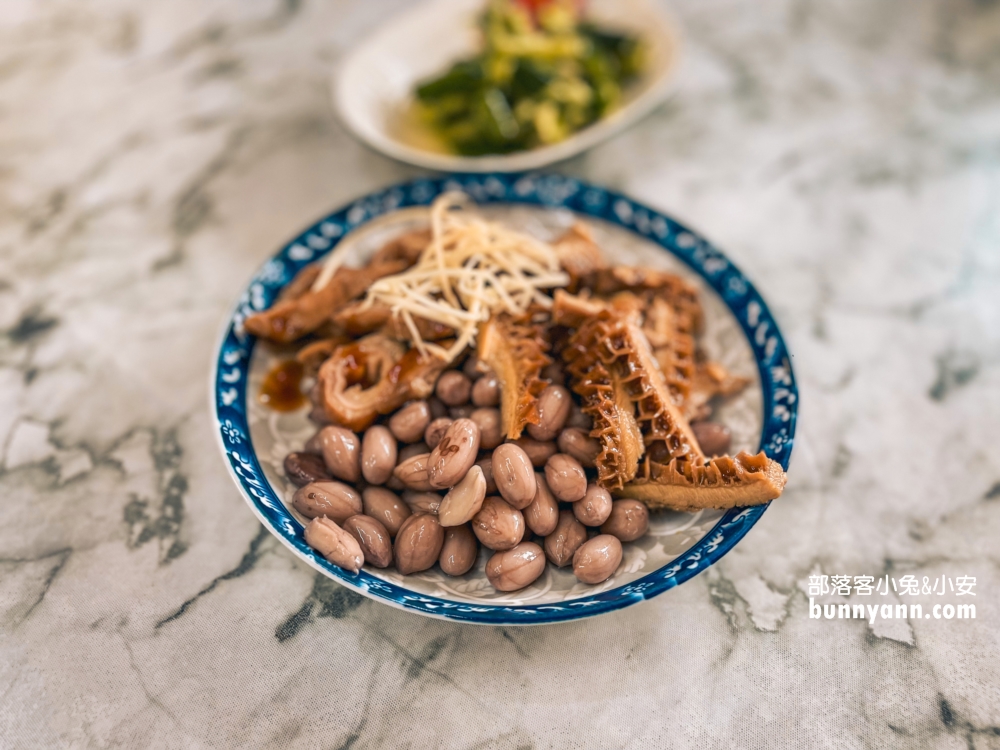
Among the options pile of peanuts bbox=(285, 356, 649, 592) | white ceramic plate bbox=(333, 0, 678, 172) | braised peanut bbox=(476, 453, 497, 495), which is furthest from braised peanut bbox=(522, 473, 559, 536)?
white ceramic plate bbox=(333, 0, 678, 172)

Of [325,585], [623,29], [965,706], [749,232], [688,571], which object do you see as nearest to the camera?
[688,571]

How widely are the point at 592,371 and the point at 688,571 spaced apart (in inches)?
24.8

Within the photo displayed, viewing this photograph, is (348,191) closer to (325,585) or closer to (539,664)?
(325,585)

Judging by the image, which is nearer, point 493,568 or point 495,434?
point 493,568

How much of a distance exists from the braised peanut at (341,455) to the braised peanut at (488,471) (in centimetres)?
35

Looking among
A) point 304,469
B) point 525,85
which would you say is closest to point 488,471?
point 304,469

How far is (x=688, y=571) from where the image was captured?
5.76ft

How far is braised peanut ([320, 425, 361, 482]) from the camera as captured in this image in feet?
6.61

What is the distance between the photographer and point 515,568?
5.99 ft

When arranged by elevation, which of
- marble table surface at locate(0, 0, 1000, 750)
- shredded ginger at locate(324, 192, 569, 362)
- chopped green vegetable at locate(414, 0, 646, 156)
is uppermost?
chopped green vegetable at locate(414, 0, 646, 156)

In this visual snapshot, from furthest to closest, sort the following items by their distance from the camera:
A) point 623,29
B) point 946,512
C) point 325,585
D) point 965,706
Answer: point 623,29
point 946,512
point 325,585
point 965,706

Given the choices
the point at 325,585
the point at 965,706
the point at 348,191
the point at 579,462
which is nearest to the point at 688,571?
the point at 579,462

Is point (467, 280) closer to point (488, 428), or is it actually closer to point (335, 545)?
point (488, 428)

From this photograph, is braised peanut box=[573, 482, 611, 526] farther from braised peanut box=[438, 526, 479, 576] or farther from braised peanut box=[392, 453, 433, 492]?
braised peanut box=[392, 453, 433, 492]
